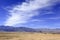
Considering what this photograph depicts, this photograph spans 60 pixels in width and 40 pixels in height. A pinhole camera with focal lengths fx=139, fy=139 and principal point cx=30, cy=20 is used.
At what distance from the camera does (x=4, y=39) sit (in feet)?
31.2

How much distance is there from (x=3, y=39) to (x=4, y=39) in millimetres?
73

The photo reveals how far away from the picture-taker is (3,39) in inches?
375
